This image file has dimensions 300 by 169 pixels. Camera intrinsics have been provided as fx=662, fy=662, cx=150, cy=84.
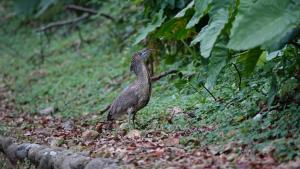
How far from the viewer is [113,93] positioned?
921 cm

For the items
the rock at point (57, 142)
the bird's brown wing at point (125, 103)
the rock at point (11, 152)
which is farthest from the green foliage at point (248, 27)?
the rock at point (11, 152)

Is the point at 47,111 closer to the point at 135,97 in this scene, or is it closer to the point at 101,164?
the point at 135,97

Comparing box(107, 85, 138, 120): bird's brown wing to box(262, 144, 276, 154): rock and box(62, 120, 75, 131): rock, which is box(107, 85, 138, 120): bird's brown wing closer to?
box(62, 120, 75, 131): rock

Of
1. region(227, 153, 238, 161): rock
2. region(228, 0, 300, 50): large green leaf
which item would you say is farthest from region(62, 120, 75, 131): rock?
region(228, 0, 300, 50): large green leaf

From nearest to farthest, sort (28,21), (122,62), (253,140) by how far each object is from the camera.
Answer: (253,140), (122,62), (28,21)

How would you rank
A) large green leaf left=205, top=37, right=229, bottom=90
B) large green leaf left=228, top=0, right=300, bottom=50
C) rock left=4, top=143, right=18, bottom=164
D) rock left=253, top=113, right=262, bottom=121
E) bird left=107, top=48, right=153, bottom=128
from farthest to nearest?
rock left=4, top=143, right=18, bottom=164, bird left=107, top=48, right=153, bottom=128, large green leaf left=205, top=37, right=229, bottom=90, rock left=253, top=113, right=262, bottom=121, large green leaf left=228, top=0, right=300, bottom=50

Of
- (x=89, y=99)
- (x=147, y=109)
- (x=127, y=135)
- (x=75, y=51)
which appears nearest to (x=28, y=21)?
(x=75, y=51)

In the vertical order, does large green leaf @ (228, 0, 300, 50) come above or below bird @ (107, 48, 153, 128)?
above

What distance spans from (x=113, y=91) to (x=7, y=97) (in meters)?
2.37

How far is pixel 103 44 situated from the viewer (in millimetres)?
13039

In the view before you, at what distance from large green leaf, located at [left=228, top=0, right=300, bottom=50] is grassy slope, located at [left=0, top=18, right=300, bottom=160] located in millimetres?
746

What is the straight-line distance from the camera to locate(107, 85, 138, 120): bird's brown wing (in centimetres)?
629

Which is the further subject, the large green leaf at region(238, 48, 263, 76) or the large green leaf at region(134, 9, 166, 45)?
the large green leaf at region(134, 9, 166, 45)

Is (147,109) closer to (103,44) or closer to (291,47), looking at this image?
(291,47)
